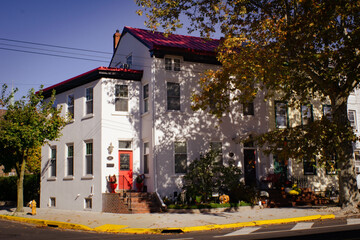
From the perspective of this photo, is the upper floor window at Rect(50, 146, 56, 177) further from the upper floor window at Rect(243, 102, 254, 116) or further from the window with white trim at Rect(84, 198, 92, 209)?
the upper floor window at Rect(243, 102, 254, 116)

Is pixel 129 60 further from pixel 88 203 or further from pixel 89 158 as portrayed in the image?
pixel 88 203

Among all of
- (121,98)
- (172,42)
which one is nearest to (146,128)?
(121,98)

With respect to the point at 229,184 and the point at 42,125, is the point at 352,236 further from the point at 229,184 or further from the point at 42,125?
the point at 42,125

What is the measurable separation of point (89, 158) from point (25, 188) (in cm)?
801

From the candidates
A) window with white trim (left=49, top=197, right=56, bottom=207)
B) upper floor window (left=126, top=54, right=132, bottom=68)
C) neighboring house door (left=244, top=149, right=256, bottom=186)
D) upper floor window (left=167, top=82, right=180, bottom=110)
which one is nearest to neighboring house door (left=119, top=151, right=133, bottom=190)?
upper floor window (left=167, top=82, right=180, bottom=110)

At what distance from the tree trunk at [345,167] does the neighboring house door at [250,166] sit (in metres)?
5.77

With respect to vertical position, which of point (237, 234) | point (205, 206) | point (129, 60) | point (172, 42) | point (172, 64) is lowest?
point (237, 234)

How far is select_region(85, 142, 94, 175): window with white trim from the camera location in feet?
66.2

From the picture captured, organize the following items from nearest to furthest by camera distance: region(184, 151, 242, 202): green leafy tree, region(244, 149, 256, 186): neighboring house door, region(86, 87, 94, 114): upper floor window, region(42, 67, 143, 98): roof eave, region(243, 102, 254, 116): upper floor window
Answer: region(184, 151, 242, 202): green leafy tree
region(42, 67, 143, 98): roof eave
region(86, 87, 94, 114): upper floor window
region(244, 149, 256, 186): neighboring house door
region(243, 102, 254, 116): upper floor window

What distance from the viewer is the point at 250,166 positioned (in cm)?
2133

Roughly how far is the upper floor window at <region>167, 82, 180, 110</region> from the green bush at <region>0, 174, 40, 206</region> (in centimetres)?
1122

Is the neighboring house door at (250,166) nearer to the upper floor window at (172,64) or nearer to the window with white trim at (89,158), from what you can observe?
the upper floor window at (172,64)

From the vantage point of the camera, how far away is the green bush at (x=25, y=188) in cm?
2478

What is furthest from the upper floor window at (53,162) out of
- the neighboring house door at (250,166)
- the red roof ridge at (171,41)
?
the neighboring house door at (250,166)
